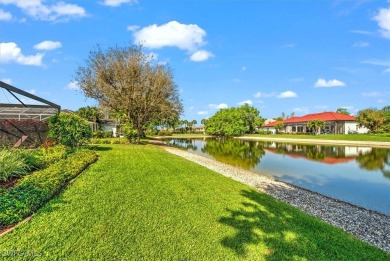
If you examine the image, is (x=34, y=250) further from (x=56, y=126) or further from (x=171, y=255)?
(x=56, y=126)

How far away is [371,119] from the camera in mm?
58625

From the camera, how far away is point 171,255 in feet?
14.9

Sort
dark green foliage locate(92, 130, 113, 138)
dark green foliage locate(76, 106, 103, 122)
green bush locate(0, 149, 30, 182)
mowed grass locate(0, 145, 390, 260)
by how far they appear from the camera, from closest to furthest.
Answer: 1. mowed grass locate(0, 145, 390, 260)
2. green bush locate(0, 149, 30, 182)
3. dark green foliage locate(92, 130, 113, 138)
4. dark green foliage locate(76, 106, 103, 122)

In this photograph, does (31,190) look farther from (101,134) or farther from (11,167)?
(101,134)

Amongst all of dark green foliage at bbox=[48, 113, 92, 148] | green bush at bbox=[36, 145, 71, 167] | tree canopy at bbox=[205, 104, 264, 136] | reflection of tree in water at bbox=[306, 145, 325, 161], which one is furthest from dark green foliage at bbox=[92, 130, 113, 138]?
tree canopy at bbox=[205, 104, 264, 136]

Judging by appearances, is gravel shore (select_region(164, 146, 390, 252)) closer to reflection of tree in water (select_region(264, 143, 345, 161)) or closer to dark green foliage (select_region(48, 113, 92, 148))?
dark green foliage (select_region(48, 113, 92, 148))

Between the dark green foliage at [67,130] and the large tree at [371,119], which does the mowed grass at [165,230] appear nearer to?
the dark green foliage at [67,130]

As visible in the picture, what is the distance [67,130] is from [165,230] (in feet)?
36.4

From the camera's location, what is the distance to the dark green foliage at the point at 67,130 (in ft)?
46.6

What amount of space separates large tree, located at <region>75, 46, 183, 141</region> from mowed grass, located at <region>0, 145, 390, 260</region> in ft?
64.5

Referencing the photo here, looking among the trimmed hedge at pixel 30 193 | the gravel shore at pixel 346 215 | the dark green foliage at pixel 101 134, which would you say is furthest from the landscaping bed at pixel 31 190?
the dark green foliage at pixel 101 134

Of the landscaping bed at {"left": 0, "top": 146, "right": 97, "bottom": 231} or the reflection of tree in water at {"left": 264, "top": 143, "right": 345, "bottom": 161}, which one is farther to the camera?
the reflection of tree in water at {"left": 264, "top": 143, "right": 345, "bottom": 161}

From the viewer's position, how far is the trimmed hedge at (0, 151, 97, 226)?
4875 millimetres

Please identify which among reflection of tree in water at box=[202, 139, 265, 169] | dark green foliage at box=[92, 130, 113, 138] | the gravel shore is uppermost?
dark green foliage at box=[92, 130, 113, 138]
